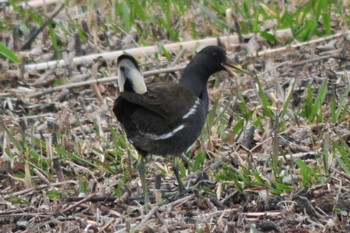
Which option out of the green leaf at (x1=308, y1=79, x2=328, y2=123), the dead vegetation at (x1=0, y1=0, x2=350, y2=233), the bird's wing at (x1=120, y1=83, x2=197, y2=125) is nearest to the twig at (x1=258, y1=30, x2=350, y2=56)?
the dead vegetation at (x1=0, y1=0, x2=350, y2=233)

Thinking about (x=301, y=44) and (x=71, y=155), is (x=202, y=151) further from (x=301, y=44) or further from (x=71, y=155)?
(x=301, y=44)

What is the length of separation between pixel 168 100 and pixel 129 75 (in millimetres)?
381

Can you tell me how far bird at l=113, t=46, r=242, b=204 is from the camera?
18.4 feet

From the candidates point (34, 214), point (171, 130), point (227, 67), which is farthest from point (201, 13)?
point (34, 214)

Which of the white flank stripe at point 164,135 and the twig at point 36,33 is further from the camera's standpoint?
the twig at point 36,33

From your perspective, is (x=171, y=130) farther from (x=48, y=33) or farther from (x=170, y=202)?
(x=48, y=33)

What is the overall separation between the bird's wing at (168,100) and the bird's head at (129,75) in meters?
0.05

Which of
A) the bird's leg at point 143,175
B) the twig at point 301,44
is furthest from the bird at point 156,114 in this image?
the twig at point 301,44

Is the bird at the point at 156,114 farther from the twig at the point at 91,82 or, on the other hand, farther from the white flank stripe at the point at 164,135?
the twig at the point at 91,82

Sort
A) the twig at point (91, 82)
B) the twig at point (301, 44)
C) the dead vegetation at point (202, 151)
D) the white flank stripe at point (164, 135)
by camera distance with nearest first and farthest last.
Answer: the dead vegetation at point (202, 151) → the white flank stripe at point (164, 135) → the twig at point (91, 82) → the twig at point (301, 44)

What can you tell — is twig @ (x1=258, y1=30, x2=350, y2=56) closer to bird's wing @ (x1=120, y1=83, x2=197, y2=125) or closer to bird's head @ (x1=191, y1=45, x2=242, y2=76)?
bird's head @ (x1=191, y1=45, x2=242, y2=76)

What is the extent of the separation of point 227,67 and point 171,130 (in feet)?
2.75

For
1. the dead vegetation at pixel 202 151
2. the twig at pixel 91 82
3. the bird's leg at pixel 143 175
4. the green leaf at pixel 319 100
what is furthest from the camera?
the twig at pixel 91 82

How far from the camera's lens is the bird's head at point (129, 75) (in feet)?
18.2
